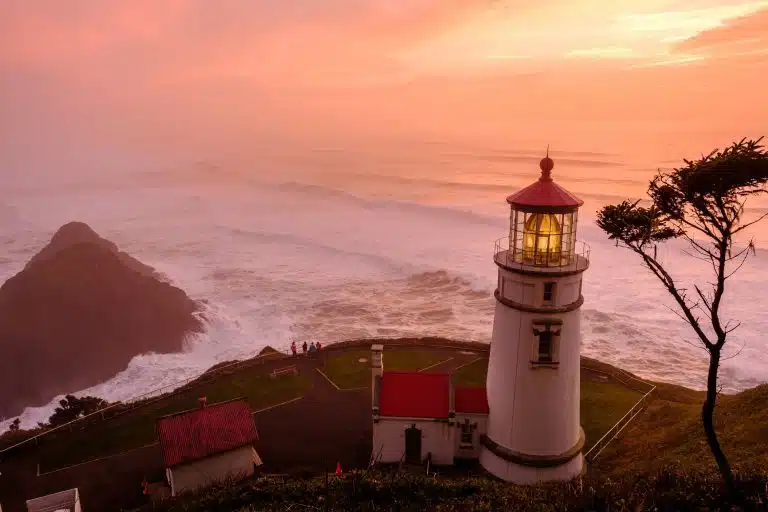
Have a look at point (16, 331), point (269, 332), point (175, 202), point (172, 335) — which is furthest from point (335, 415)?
point (175, 202)

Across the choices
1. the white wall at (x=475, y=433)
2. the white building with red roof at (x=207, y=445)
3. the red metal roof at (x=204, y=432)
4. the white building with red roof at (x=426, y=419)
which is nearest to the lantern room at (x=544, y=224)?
the white building with red roof at (x=426, y=419)

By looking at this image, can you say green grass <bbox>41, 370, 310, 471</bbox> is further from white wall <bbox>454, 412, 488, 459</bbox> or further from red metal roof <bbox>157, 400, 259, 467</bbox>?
white wall <bbox>454, 412, 488, 459</bbox>

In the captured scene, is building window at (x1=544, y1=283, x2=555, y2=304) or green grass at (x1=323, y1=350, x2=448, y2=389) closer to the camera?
building window at (x1=544, y1=283, x2=555, y2=304)

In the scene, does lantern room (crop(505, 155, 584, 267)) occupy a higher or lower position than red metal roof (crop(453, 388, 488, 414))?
higher

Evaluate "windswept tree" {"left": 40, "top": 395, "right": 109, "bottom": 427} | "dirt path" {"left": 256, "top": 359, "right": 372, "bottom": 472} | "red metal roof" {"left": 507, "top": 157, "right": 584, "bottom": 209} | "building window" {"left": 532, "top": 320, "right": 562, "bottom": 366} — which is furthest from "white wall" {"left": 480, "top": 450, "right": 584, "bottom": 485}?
"windswept tree" {"left": 40, "top": 395, "right": 109, "bottom": 427}

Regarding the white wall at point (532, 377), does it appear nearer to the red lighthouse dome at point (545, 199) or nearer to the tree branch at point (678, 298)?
the red lighthouse dome at point (545, 199)

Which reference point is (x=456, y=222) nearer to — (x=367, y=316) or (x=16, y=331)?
(x=367, y=316)

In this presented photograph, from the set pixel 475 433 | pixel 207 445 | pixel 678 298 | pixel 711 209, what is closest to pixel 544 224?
pixel 678 298
